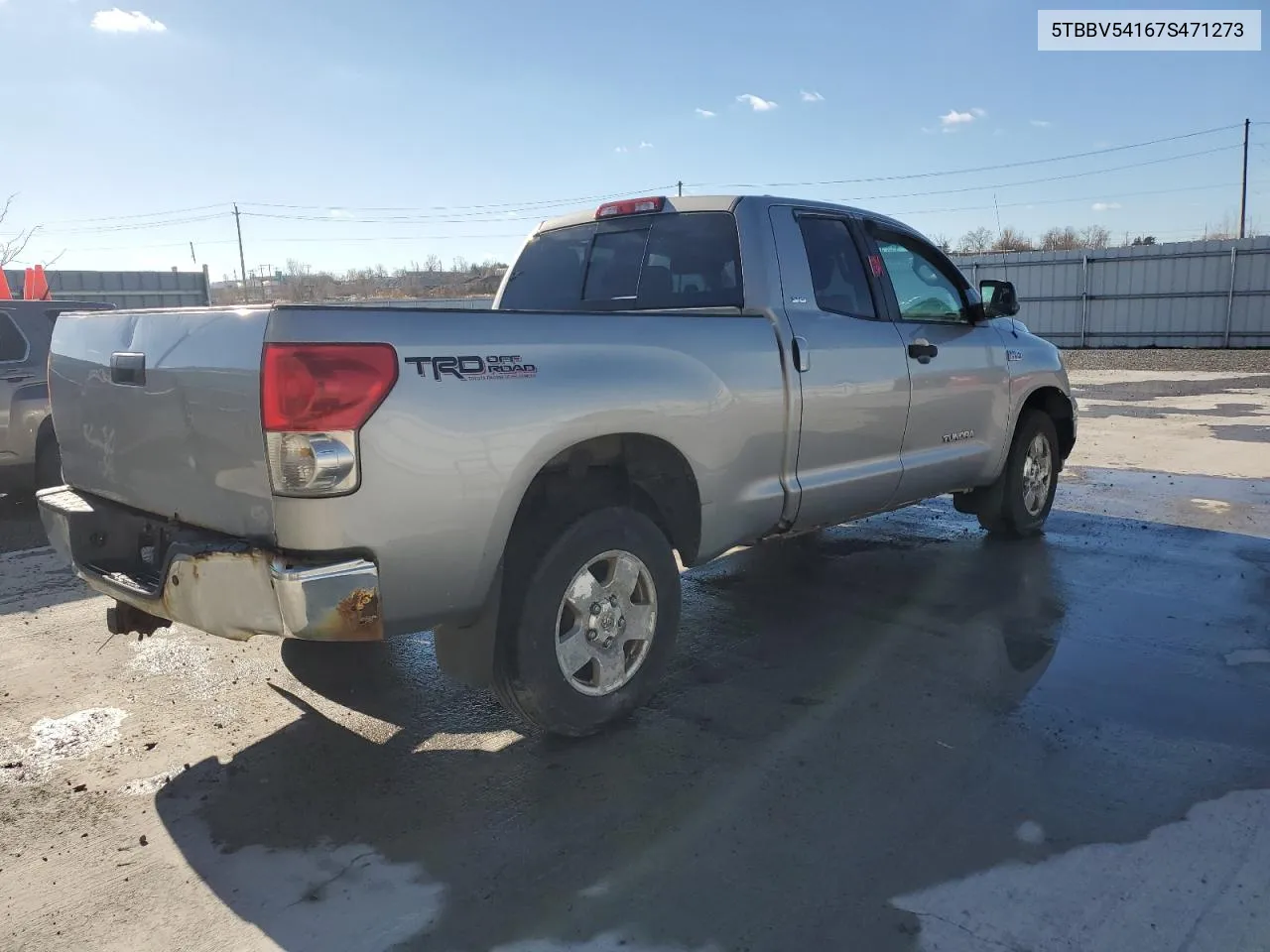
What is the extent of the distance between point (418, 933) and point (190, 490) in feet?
5.18

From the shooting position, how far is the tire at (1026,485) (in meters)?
6.23

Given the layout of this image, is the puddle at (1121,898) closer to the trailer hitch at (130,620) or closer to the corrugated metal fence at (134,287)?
the trailer hitch at (130,620)

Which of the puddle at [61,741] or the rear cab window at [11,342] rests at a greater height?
the rear cab window at [11,342]

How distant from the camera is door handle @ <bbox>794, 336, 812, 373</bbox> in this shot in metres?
4.25

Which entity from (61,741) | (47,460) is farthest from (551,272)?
(47,460)

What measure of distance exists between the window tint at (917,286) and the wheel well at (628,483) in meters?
1.94

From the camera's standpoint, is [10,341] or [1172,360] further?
[1172,360]

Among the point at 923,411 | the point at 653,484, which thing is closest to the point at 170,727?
the point at 653,484

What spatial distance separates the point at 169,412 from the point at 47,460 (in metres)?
5.63

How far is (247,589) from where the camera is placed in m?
2.88

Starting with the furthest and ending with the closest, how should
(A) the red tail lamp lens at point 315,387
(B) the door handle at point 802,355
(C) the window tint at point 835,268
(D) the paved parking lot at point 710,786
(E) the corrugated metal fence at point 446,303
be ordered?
(C) the window tint at point 835,268 → (B) the door handle at point 802,355 → (E) the corrugated metal fence at point 446,303 → (A) the red tail lamp lens at point 315,387 → (D) the paved parking lot at point 710,786

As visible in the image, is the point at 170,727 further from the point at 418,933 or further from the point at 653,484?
the point at 653,484

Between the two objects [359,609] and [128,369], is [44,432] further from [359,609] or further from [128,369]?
[359,609]

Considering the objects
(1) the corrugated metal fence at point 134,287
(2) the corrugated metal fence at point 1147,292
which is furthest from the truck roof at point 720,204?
(1) the corrugated metal fence at point 134,287
